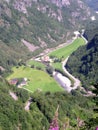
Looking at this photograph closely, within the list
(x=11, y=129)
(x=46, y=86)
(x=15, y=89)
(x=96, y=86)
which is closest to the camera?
(x=96, y=86)

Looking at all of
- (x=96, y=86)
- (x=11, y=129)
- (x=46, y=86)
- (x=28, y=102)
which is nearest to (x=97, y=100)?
(x=96, y=86)

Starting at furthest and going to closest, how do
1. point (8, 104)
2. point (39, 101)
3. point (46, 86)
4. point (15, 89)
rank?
point (46, 86) → point (15, 89) → point (39, 101) → point (8, 104)

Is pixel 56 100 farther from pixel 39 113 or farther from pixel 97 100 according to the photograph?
pixel 97 100

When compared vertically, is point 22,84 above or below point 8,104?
above

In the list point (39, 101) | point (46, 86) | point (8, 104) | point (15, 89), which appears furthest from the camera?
point (46, 86)

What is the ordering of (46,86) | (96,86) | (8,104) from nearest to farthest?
1. (96,86)
2. (8,104)
3. (46,86)

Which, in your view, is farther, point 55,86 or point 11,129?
point 55,86

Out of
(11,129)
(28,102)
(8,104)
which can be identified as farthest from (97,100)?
(28,102)

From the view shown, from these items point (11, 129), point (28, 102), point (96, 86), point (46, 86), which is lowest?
point (96, 86)

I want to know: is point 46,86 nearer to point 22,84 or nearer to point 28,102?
point 22,84
